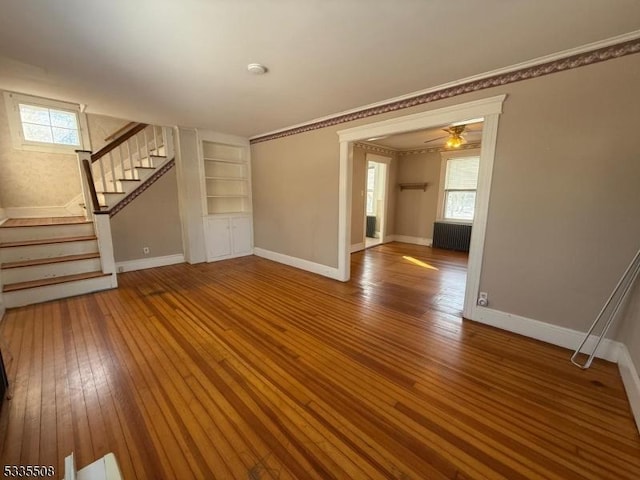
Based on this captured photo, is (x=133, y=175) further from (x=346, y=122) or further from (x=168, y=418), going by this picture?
(x=168, y=418)

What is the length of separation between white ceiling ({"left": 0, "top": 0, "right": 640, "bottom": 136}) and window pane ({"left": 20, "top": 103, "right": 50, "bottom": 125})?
2.13m

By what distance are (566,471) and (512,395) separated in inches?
20.0

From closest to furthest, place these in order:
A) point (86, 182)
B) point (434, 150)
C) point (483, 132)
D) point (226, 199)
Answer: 1. point (483, 132)
2. point (86, 182)
3. point (226, 199)
4. point (434, 150)

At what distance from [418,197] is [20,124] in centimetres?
832

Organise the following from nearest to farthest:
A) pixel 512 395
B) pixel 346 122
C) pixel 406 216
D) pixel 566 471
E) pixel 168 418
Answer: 1. pixel 566 471
2. pixel 168 418
3. pixel 512 395
4. pixel 346 122
5. pixel 406 216

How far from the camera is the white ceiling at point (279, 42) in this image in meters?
1.59

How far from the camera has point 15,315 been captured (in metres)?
2.80

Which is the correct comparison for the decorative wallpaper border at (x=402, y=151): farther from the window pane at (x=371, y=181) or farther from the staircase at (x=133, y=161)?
the staircase at (x=133, y=161)

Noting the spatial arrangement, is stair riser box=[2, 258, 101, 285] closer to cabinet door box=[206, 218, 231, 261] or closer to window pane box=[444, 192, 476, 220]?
cabinet door box=[206, 218, 231, 261]


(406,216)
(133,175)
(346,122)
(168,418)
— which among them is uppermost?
(346,122)

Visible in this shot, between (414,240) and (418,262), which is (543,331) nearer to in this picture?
(418,262)

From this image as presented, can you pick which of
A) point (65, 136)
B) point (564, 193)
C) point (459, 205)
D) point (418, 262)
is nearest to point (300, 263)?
point (418, 262)

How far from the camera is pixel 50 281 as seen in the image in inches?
127

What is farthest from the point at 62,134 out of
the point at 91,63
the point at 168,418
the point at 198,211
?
the point at 168,418
